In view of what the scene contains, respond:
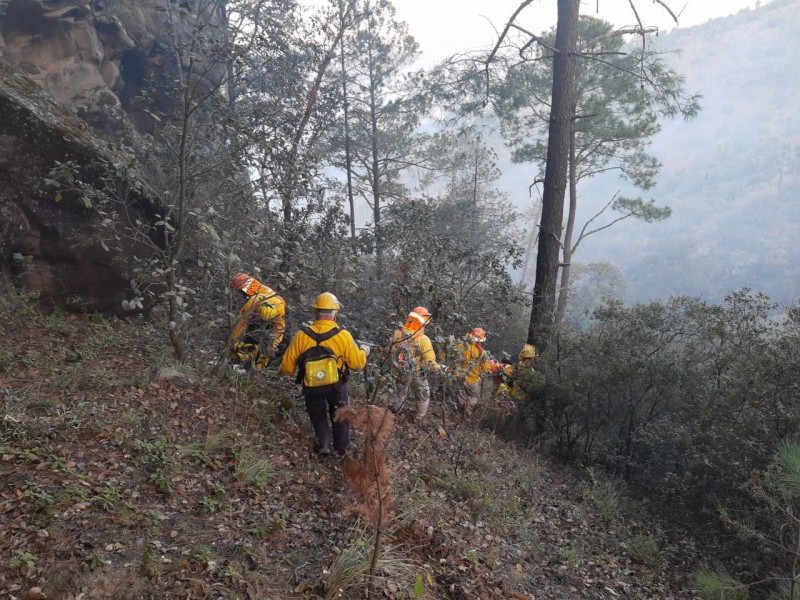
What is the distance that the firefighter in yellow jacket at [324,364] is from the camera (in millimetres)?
4941

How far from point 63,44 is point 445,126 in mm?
9743

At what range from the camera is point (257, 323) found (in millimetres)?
6395

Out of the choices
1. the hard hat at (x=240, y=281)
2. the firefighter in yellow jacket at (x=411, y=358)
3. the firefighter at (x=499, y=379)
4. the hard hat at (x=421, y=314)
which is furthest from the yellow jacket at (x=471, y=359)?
the hard hat at (x=240, y=281)

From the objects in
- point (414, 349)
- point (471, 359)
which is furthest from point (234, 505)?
point (471, 359)

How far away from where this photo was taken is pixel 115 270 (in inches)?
282

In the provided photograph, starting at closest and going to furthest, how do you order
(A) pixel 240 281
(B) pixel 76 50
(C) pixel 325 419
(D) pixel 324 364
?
(D) pixel 324 364 < (C) pixel 325 419 < (A) pixel 240 281 < (B) pixel 76 50

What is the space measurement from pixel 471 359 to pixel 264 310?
2655 millimetres

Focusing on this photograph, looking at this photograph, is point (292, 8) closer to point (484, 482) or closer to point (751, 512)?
point (484, 482)

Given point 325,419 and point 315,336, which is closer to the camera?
point 315,336

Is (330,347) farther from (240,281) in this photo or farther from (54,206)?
(54,206)

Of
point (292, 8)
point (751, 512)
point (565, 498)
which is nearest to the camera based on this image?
point (751, 512)

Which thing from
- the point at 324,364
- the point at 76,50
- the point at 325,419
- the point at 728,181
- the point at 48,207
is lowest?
the point at 325,419

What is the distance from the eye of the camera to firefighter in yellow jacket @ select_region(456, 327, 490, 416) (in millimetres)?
4871

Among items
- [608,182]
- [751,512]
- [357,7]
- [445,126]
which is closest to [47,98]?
[445,126]
